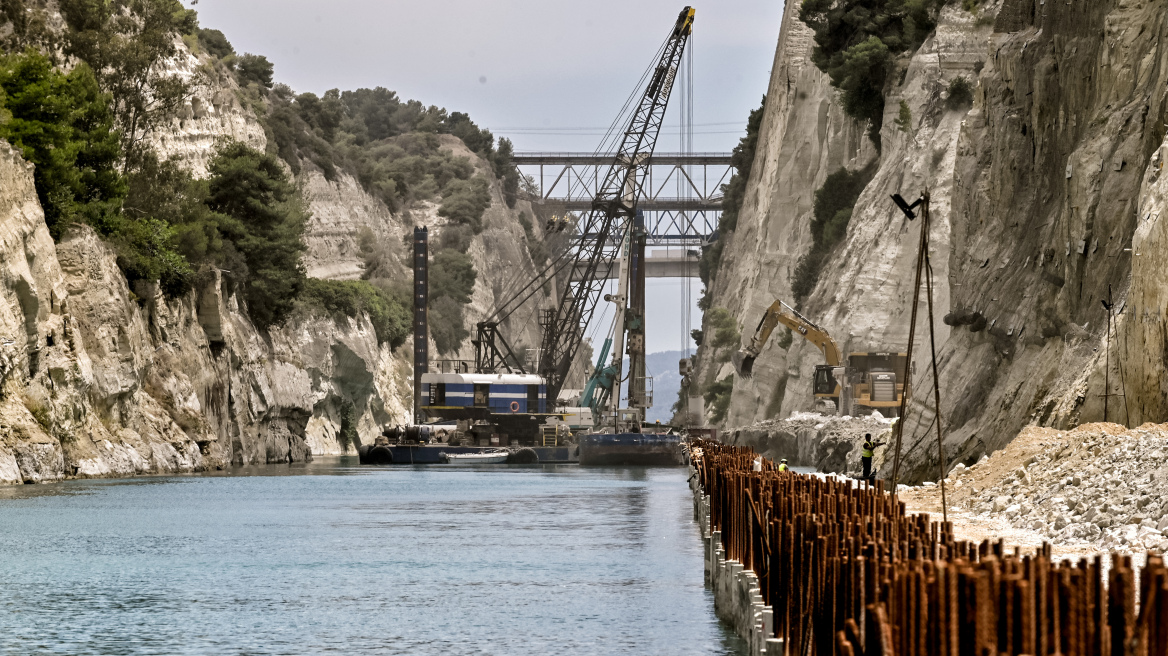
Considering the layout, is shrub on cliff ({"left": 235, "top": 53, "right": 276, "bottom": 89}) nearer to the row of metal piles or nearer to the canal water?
the canal water

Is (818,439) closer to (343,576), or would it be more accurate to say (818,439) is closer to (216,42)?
(343,576)

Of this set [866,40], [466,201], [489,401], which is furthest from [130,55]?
[466,201]

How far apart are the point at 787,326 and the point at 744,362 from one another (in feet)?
15.8

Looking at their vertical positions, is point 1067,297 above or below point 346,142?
below

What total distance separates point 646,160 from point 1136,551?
3647 inches

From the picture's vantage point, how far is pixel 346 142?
425 feet

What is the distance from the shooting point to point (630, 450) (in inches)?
3009

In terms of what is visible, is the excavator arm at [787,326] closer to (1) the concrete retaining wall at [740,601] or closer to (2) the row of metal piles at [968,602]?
(1) the concrete retaining wall at [740,601]

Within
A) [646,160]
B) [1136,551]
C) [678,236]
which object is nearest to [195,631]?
[1136,551]

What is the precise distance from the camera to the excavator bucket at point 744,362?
77.6 meters

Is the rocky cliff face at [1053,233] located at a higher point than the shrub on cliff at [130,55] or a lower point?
lower

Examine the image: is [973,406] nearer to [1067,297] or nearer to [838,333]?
[1067,297]

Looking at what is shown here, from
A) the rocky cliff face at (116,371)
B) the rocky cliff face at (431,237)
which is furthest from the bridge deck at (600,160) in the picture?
the rocky cliff face at (116,371)

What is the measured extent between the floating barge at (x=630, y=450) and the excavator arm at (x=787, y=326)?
5978 mm
